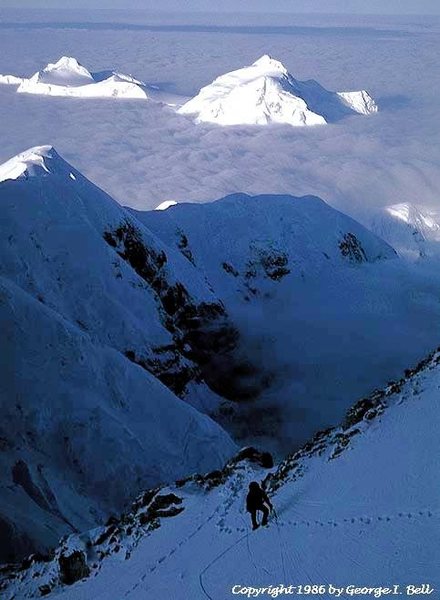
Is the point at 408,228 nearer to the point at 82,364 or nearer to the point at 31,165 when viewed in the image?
the point at 31,165

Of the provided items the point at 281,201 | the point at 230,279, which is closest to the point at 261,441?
the point at 230,279

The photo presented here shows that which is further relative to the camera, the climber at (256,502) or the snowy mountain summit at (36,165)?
the snowy mountain summit at (36,165)

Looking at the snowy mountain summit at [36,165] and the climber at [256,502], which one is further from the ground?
the snowy mountain summit at [36,165]

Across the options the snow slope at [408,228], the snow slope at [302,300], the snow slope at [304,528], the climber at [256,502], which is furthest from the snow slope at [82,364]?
the snow slope at [408,228]

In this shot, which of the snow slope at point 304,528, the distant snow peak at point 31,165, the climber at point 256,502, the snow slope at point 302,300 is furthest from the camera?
the distant snow peak at point 31,165

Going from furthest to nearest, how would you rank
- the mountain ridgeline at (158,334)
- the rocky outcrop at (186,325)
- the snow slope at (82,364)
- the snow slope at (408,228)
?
the snow slope at (408,228), the rocky outcrop at (186,325), the mountain ridgeline at (158,334), the snow slope at (82,364)

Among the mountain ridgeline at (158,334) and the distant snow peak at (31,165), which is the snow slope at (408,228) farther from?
the distant snow peak at (31,165)

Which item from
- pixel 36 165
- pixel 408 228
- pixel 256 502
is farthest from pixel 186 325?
pixel 408 228

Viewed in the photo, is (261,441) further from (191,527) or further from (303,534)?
(303,534)
